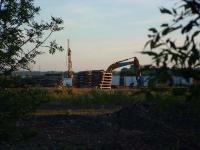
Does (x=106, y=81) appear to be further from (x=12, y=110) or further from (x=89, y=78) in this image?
(x=12, y=110)

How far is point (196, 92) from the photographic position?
4027 millimetres

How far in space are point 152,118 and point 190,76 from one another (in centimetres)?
1368

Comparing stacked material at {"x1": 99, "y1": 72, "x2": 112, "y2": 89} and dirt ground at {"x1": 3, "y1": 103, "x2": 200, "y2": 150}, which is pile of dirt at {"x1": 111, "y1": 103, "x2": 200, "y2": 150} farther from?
stacked material at {"x1": 99, "y1": 72, "x2": 112, "y2": 89}

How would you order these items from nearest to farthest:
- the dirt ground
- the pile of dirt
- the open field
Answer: the open field < the dirt ground < the pile of dirt

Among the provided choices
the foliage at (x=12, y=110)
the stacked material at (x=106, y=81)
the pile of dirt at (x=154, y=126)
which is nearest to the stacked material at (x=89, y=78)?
the stacked material at (x=106, y=81)

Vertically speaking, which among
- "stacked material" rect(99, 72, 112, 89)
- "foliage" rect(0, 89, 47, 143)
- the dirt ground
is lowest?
the dirt ground

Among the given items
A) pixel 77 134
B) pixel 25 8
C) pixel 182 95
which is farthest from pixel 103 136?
pixel 182 95

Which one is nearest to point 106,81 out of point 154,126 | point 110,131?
point 154,126

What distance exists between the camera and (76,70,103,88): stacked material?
185 ft

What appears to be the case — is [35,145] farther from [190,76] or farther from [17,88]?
[190,76]

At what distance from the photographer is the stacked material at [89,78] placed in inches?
2222

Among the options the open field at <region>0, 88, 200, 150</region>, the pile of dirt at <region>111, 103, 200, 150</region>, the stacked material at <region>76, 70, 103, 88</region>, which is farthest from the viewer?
the stacked material at <region>76, 70, 103, 88</region>

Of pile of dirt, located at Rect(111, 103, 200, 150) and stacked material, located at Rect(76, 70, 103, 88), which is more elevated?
stacked material, located at Rect(76, 70, 103, 88)

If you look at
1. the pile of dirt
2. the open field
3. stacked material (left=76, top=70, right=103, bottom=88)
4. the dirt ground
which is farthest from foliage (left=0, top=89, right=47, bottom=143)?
stacked material (left=76, top=70, right=103, bottom=88)
